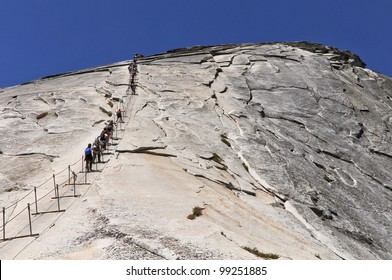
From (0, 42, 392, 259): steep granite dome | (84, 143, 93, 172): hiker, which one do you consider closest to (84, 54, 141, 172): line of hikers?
(84, 143, 93, 172): hiker

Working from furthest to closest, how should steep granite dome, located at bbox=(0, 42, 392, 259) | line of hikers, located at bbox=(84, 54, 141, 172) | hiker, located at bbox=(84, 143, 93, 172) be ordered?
line of hikers, located at bbox=(84, 54, 141, 172), hiker, located at bbox=(84, 143, 93, 172), steep granite dome, located at bbox=(0, 42, 392, 259)

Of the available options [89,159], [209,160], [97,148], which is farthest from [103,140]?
[209,160]

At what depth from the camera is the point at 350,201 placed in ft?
106

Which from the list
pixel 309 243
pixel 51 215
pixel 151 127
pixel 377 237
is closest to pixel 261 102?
pixel 151 127

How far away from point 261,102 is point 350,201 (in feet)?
51.0

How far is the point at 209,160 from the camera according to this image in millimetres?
29484

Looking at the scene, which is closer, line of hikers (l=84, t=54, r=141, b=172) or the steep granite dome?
the steep granite dome

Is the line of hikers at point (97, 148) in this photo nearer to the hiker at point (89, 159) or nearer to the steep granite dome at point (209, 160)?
the hiker at point (89, 159)

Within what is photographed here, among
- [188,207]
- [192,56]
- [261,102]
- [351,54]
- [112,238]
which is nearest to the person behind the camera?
[112,238]

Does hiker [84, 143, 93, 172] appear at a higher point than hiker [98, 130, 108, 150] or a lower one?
lower

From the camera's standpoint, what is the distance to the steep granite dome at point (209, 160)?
1778 cm

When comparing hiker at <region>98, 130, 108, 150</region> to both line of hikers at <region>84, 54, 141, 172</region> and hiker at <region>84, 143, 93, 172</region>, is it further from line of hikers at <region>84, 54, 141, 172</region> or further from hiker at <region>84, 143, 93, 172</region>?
hiker at <region>84, 143, 93, 172</region>

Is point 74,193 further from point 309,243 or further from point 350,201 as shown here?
point 350,201

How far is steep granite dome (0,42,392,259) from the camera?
17.8 metres
